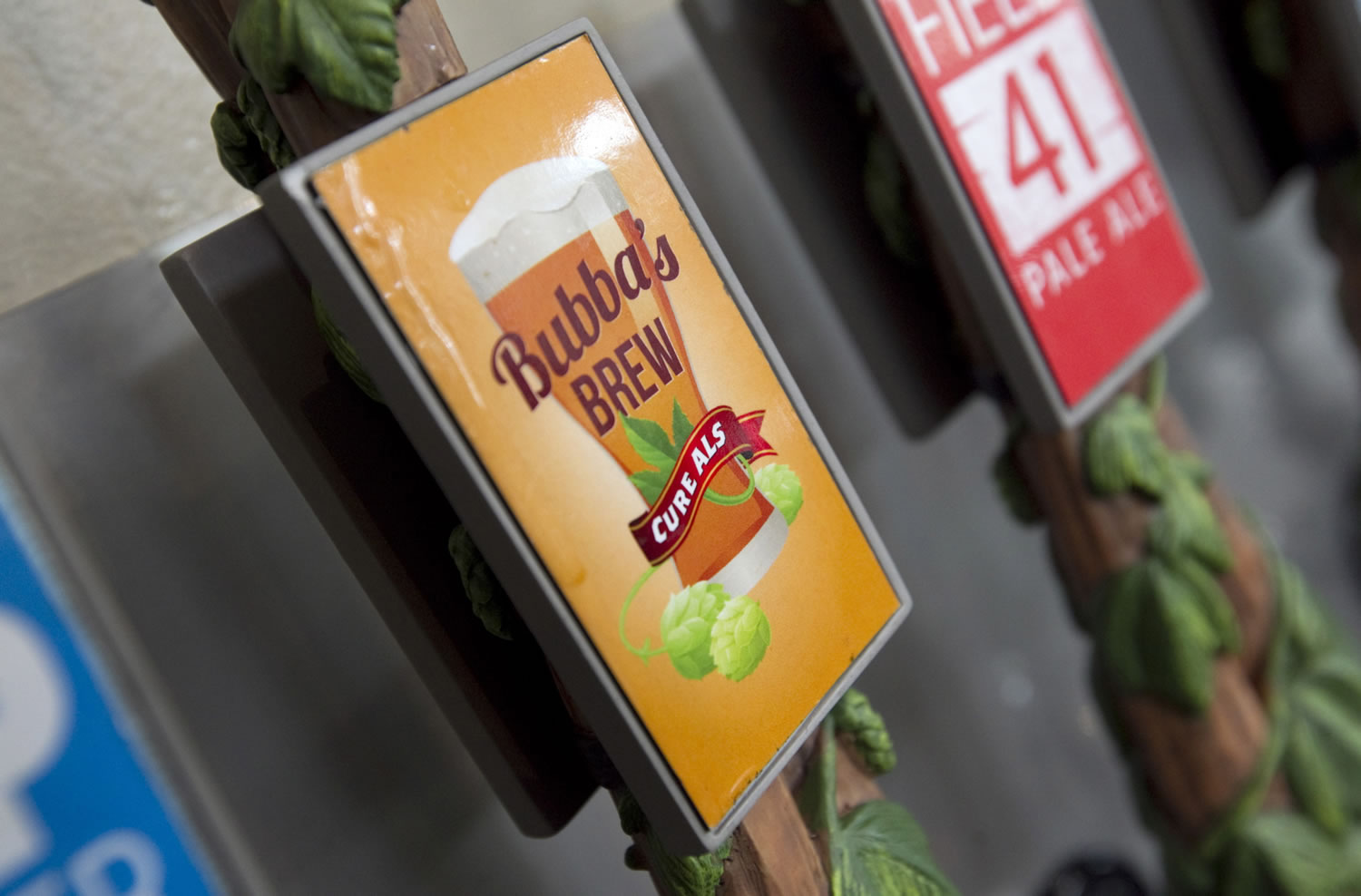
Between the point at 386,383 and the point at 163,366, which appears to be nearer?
the point at 386,383

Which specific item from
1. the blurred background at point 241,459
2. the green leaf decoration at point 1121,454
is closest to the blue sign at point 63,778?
the blurred background at point 241,459

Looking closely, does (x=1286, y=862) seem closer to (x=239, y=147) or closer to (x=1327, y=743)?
(x=1327, y=743)

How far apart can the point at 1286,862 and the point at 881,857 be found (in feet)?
1.60

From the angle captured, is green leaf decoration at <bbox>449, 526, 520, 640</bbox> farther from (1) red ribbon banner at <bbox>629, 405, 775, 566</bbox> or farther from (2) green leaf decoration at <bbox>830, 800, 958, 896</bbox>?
(2) green leaf decoration at <bbox>830, 800, 958, 896</bbox>

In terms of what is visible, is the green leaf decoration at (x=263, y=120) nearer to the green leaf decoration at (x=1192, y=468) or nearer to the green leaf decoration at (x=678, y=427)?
the green leaf decoration at (x=678, y=427)

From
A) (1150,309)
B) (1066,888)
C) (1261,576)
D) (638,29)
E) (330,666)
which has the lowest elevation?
(1066,888)

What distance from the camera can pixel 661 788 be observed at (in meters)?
0.47

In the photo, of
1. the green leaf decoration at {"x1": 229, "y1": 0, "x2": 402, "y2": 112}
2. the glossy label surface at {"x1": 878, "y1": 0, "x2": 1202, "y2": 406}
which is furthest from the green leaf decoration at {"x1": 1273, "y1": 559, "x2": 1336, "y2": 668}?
the green leaf decoration at {"x1": 229, "y1": 0, "x2": 402, "y2": 112}

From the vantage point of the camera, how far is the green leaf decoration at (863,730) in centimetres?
63

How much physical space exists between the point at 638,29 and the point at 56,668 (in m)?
0.60

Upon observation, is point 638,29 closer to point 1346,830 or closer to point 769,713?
point 769,713

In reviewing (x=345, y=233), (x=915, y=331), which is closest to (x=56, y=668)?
(x=345, y=233)

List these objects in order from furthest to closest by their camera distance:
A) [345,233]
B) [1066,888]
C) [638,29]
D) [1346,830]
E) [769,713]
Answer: [1066,888], [1346,830], [638,29], [769,713], [345,233]

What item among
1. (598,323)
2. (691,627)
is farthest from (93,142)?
(691,627)
